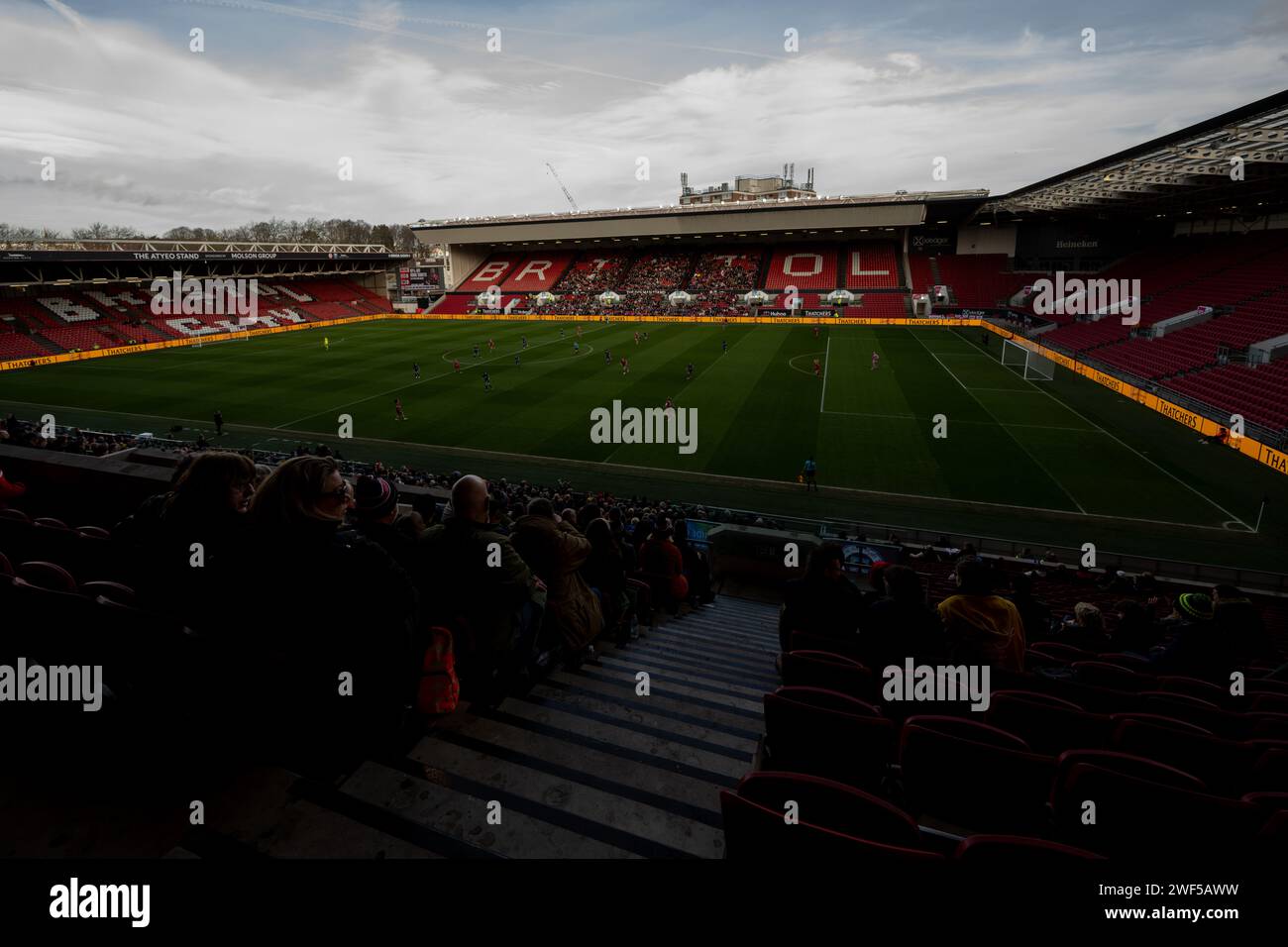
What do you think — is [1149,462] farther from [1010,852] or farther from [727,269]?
[727,269]

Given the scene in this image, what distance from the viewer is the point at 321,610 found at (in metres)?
2.82

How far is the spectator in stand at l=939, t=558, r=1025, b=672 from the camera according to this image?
4754 millimetres

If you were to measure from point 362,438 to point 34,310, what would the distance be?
4642 centimetres

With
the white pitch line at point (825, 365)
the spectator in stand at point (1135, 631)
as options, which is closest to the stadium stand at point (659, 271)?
the white pitch line at point (825, 365)

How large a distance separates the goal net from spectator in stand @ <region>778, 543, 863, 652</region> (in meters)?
35.7

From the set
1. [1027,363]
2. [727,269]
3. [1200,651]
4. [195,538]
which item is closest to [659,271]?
[727,269]

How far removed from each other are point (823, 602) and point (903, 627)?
1.01 m

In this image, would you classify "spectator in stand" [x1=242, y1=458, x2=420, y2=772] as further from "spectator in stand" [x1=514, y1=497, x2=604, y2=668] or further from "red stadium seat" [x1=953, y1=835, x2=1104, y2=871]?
"red stadium seat" [x1=953, y1=835, x2=1104, y2=871]

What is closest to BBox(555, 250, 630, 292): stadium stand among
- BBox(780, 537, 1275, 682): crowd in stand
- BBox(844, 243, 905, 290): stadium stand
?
BBox(844, 243, 905, 290): stadium stand

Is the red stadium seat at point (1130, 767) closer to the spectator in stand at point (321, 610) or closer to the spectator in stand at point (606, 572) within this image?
the spectator in stand at point (321, 610)

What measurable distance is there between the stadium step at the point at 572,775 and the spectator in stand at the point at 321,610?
0.48m

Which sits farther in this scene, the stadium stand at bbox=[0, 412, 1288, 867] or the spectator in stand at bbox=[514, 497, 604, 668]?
the spectator in stand at bbox=[514, 497, 604, 668]

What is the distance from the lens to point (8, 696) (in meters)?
3.46
